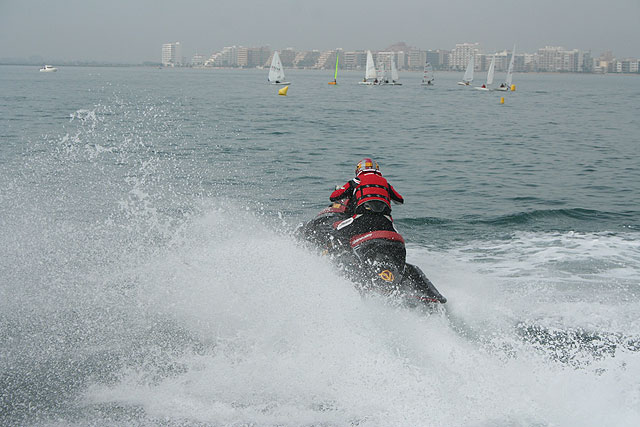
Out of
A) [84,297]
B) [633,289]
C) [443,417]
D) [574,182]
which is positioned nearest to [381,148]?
[574,182]

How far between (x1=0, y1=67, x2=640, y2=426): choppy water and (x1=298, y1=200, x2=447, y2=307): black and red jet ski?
0.59 ft

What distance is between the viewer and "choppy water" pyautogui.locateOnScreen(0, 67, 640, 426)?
14.0 ft

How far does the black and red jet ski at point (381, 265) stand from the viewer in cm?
582

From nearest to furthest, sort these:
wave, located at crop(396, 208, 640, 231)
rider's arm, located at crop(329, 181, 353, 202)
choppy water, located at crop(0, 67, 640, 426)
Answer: choppy water, located at crop(0, 67, 640, 426) < rider's arm, located at crop(329, 181, 353, 202) < wave, located at crop(396, 208, 640, 231)

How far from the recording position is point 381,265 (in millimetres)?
6012

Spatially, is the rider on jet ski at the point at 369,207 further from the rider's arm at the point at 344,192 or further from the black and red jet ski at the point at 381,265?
the rider's arm at the point at 344,192

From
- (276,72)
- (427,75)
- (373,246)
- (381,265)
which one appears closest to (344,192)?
(373,246)

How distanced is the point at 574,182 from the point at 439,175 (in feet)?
10.5

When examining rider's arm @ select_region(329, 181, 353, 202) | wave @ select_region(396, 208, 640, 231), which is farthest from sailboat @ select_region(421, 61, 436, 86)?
rider's arm @ select_region(329, 181, 353, 202)

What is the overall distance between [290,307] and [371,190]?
174 centimetres

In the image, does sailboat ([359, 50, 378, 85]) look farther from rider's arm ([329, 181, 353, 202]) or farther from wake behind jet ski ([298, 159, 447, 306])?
wake behind jet ski ([298, 159, 447, 306])

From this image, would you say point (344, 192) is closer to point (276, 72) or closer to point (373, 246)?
point (373, 246)

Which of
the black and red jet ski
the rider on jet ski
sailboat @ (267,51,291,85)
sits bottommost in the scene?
the black and red jet ski

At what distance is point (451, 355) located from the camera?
484cm
